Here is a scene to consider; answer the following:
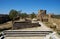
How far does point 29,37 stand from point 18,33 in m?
0.94

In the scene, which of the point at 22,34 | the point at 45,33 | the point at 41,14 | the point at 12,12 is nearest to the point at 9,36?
the point at 22,34

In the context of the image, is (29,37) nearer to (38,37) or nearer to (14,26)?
(38,37)

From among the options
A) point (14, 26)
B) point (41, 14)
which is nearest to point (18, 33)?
point (14, 26)

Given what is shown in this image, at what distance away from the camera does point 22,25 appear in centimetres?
1709

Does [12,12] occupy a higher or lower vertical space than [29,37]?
higher

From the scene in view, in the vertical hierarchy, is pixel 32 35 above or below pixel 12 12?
below

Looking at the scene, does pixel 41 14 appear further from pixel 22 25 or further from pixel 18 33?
pixel 18 33

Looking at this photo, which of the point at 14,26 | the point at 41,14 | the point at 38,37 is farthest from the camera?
the point at 41,14

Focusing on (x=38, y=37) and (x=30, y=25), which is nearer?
(x=38, y=37)

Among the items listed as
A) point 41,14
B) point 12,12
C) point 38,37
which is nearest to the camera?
point 38,37

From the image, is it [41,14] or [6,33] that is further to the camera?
[41,14]

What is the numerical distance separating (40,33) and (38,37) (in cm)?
46

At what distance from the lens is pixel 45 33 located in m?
10.7

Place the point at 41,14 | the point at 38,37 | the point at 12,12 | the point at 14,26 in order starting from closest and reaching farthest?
1. the point at 38,37
2. the point at 14,26
3. the point at 12,12
4. the point at 41,14
